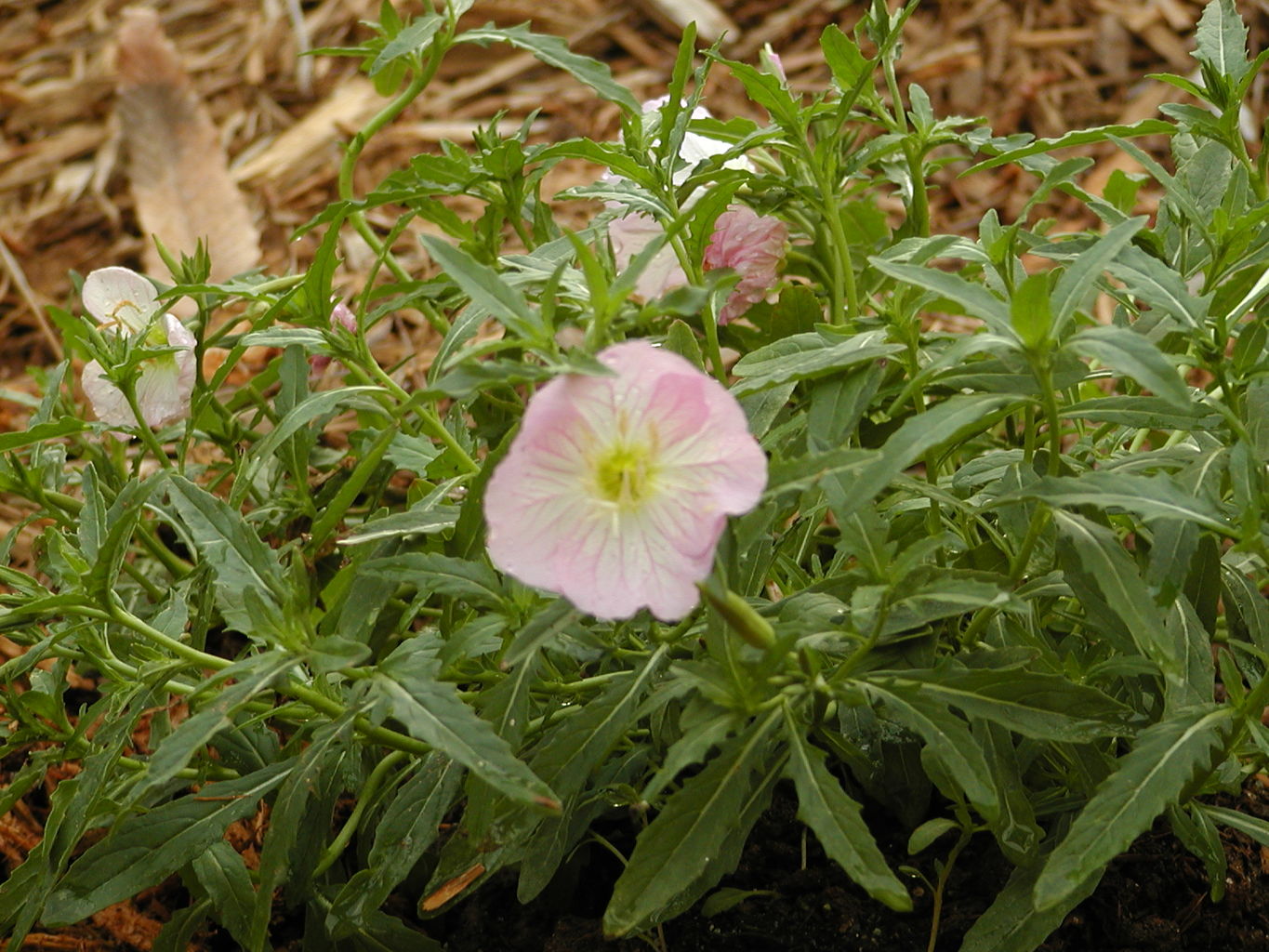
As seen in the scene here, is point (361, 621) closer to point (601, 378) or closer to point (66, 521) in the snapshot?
point (601, 378)

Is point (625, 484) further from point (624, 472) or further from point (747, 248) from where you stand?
point (747, 248)

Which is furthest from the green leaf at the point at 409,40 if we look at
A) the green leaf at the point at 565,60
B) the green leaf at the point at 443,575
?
the green leaf at the point at 443,575

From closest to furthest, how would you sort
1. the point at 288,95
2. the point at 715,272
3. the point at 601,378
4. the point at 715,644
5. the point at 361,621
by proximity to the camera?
the point at 601,378
the point at 715,644
the point at 361,621
the point at 715,272
the point at 288,95

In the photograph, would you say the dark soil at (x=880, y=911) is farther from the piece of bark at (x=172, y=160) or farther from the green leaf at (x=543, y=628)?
the piece of bark at (x=172, y=160)

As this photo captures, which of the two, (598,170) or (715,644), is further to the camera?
(598,170)

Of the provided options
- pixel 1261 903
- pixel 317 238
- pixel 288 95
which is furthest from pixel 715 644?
pixel 288 95

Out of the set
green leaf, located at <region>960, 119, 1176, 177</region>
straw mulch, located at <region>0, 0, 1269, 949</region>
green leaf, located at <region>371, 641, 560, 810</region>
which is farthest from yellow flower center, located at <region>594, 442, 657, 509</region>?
straw mulch, located at <region>0, 0, 1269, 949</region>

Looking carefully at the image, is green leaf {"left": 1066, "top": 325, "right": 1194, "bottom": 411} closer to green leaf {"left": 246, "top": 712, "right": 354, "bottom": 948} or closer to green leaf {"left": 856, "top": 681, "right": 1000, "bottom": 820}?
green leaf {"left": 856, "top": 681, "right": 1000, "bottom": 820}
